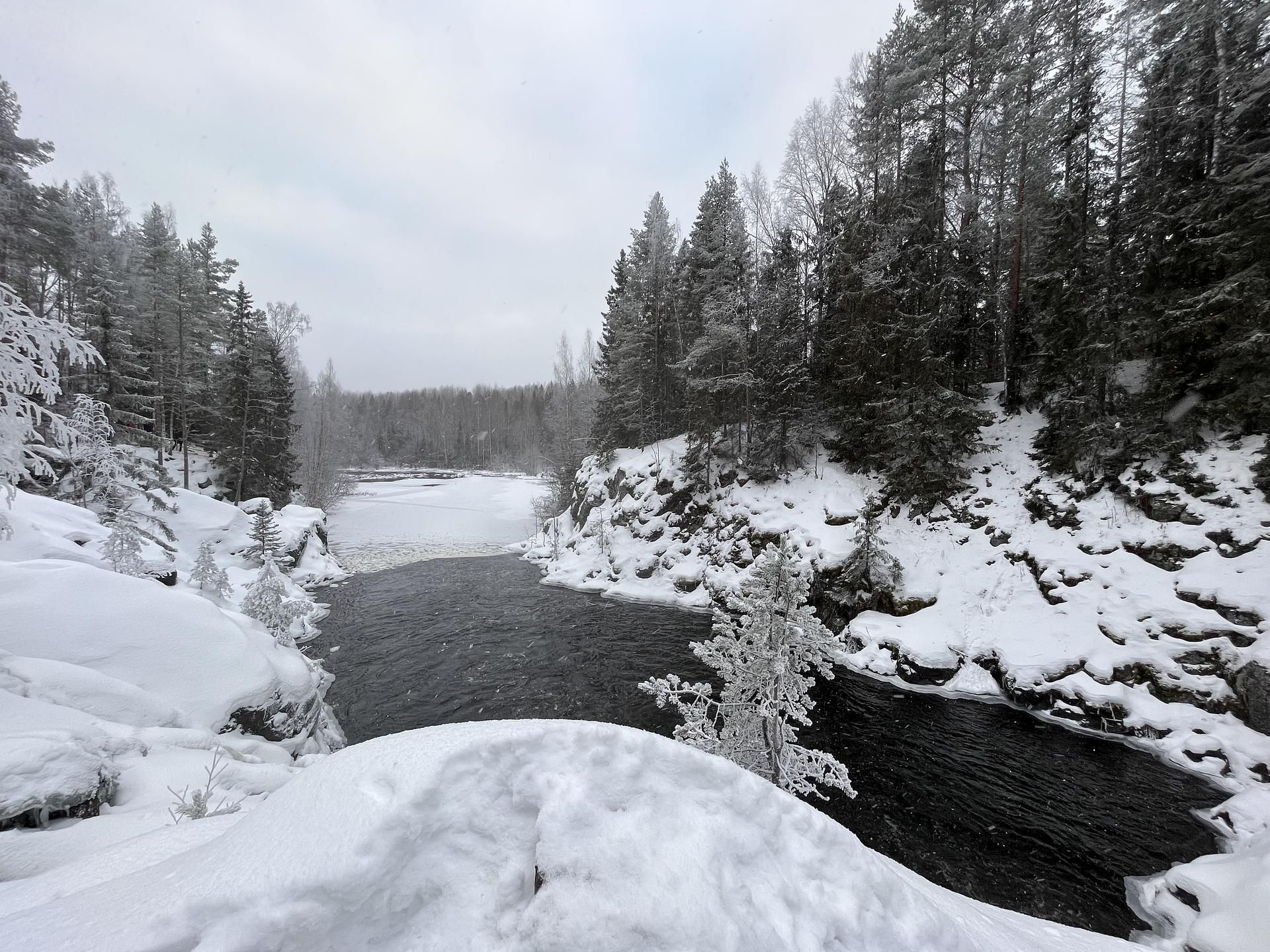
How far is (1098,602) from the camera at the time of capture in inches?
402

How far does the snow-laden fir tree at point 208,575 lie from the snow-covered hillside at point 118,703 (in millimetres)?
1854

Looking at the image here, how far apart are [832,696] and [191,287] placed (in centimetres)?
3738

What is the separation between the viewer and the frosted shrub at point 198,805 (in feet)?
12.9

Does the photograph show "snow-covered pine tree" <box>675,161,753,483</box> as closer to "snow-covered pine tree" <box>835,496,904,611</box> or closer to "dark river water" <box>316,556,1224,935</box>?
"snow-covered pine tree" <box>835,496,904,611</box>

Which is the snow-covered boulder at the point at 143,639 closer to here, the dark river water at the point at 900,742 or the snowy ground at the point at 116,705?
the snowy ground at the point at 116,705

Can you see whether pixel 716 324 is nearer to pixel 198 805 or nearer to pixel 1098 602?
pixel 1098 602

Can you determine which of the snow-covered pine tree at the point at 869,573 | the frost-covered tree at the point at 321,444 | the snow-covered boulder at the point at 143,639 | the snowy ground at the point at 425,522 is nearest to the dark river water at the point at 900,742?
the snow-covered boulder at the point at 143,639

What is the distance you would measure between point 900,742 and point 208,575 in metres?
16.7

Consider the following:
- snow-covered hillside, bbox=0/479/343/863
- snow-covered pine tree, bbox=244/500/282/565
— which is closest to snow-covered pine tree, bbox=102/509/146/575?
snow-covered hillside, bbox=0/479/343/863

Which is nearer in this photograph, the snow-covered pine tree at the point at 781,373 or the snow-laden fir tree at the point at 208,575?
the snow-laden fir tree at the point at 208,575

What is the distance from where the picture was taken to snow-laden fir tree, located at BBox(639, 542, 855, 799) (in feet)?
18.8

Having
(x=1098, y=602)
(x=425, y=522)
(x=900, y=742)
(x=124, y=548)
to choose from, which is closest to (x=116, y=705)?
(x=124, y=548)

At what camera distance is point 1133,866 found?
20.2 feet

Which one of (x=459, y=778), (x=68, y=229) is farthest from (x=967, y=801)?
(x=68, y=229)
